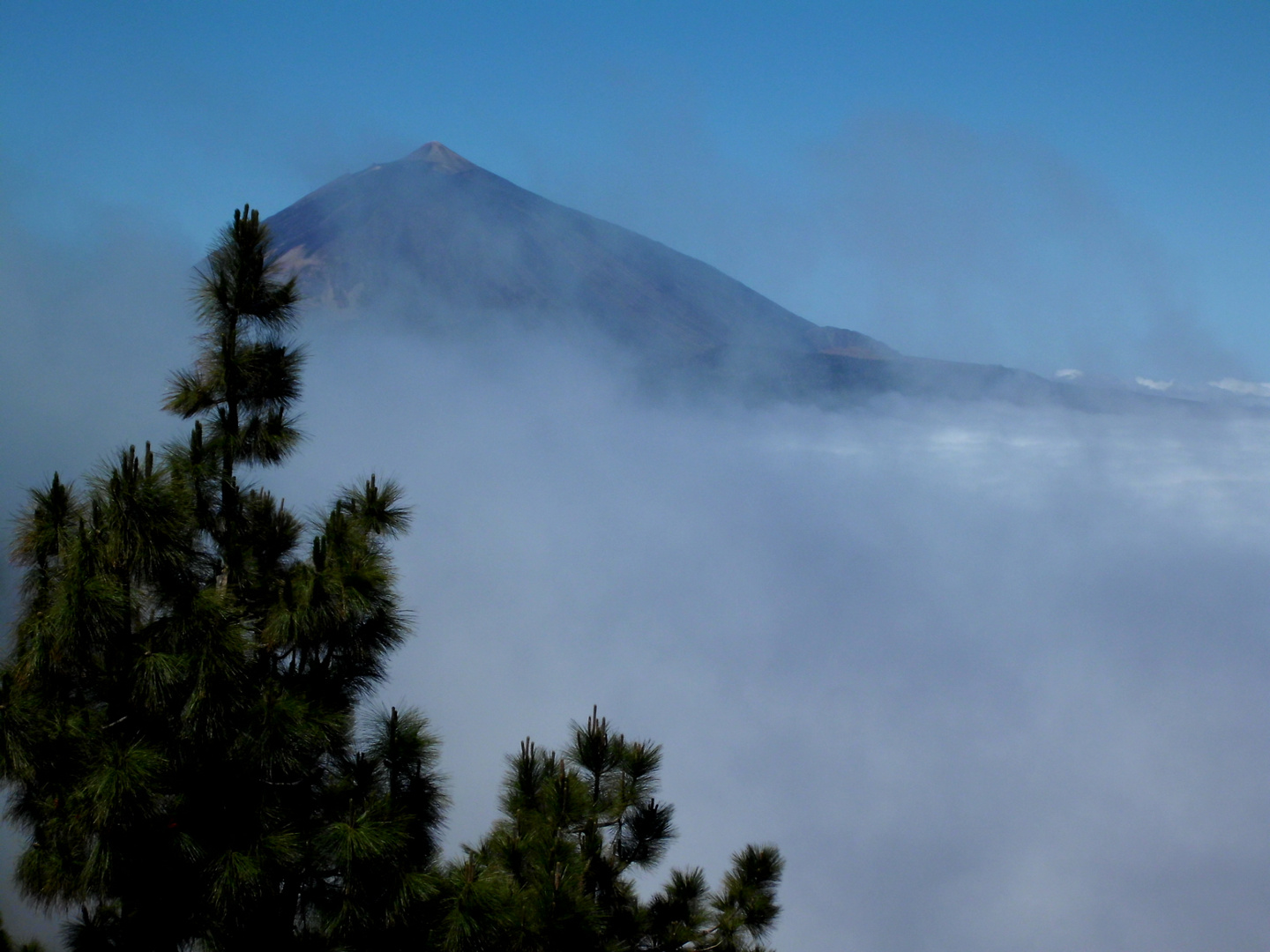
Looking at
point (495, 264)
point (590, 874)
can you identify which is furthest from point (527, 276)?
point (590, 874)

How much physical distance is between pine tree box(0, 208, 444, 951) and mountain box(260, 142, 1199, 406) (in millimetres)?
92022

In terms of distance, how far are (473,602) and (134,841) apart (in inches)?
5758

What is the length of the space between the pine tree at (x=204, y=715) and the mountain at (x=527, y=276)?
92022mm

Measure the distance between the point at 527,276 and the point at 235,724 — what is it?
153m

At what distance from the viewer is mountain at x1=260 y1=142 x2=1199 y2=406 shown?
117125mm

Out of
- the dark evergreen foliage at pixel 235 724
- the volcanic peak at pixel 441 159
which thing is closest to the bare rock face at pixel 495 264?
the volcanic peak at pixel 441 159

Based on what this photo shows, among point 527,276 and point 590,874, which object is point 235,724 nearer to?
point 590,874

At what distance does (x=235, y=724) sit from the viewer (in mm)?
4418

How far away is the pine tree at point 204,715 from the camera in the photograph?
4.18 meters

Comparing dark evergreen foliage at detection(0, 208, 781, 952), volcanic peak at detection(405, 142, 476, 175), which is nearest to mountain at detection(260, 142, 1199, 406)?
volcanic peak at detection(405, 142, 476, 175)

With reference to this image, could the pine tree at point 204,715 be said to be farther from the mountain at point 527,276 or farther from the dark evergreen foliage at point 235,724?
the mountain at point 527,276

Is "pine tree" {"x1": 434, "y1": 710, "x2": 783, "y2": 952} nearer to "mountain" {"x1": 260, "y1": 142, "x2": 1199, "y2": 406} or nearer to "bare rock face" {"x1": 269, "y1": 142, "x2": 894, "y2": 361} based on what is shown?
"mountain" {"x1": 260, "y1": 142, "x2": 1199, "y2": 406}

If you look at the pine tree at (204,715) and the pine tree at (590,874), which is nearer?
the pine tree at (204,715)

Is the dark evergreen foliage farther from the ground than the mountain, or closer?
closer
